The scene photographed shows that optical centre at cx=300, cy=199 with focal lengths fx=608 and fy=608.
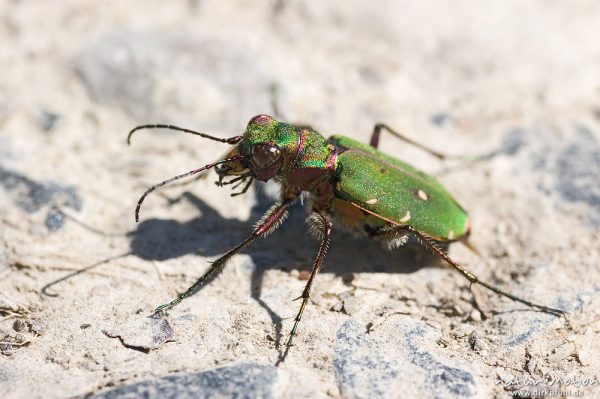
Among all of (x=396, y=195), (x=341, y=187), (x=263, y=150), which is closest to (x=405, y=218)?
(x=396, y=195)

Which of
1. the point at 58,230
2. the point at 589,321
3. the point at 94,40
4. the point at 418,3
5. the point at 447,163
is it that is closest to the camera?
the point at 589,321

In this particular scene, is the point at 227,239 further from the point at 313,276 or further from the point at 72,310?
the point at 72,310

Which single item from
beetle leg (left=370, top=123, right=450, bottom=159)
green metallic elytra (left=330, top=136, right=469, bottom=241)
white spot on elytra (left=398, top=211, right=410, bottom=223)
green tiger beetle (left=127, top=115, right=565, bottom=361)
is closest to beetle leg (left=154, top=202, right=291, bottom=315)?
green tiger beetle (left=127, top=115, right=565, bottom=361)

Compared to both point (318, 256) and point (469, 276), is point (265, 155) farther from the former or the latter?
point (469, 276)

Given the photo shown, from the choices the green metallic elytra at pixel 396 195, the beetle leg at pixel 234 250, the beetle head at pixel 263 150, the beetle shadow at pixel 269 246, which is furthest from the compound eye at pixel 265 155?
the beetle shadow at pixel 269 246

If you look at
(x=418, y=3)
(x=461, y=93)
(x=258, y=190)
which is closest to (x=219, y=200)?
(x=258, y=190)

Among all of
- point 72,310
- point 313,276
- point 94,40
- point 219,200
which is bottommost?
point 72,310
